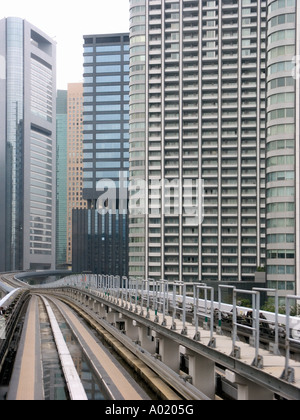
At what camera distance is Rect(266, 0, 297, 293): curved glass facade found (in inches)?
2429

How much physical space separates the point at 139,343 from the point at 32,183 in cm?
17707

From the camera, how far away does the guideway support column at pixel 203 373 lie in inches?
674

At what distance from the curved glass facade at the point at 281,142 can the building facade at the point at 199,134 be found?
38.1 meters

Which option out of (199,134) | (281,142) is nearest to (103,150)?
(199,134)

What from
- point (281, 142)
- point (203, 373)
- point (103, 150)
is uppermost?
point (103, 150)

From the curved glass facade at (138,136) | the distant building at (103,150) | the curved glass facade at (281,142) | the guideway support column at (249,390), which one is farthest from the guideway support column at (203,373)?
the distant building at (103,150)

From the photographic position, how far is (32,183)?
199 metres

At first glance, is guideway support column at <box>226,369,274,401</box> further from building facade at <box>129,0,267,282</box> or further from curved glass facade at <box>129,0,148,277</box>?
curved glass facade at <box>129,0,148,277</box>

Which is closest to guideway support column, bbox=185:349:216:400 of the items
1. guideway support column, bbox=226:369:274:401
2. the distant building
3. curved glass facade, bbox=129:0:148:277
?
guideway support column, bbox=226:369:274:401

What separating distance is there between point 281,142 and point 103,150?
112 metres

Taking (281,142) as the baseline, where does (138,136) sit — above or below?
above

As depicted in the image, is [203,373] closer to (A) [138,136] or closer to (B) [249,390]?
(B) [249,390]

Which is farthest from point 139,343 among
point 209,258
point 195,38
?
point 195,38

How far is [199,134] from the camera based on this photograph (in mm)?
102688
